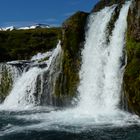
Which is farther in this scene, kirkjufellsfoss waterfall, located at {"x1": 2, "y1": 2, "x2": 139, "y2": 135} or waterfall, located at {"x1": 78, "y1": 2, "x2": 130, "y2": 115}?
waterfall, located at {"x1": 78, "y1": 2, "x2": 130, "y2": 115}

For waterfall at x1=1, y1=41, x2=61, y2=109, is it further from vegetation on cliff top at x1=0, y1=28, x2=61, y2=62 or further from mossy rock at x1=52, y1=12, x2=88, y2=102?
vegetation on cliff top at x1=0, y1=28, x2=61, y2=62

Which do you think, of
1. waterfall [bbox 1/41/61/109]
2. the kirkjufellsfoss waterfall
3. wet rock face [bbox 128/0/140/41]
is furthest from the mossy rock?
wet rock face [bbox 128/0/140/41]

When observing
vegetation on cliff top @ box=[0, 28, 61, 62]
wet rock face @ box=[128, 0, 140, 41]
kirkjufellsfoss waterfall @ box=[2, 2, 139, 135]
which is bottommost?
kirkjufellsfoss waterfall @ box=[2, 2, 139, 135]

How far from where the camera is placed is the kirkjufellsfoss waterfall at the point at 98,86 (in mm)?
31484

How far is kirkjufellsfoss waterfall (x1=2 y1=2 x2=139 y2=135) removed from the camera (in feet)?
103

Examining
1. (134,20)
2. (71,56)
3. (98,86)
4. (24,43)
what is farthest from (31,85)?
(24,43)

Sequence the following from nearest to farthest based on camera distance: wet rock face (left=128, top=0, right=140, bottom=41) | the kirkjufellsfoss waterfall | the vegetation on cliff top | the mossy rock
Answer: the kirkjufellsfoss waterfall, wet rock face (left=128, top=0, right=140, bottom=41), the mossy rock, the vegetation on cliff top

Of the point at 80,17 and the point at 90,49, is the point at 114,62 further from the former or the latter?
the point at 80,17

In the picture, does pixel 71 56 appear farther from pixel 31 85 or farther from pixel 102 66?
pixel 31 85

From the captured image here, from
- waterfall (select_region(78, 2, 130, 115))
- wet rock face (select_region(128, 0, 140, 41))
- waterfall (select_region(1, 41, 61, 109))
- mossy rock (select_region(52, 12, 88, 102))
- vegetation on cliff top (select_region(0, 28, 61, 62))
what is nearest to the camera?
wet rock face (select_region(128, 0, 140, 41))

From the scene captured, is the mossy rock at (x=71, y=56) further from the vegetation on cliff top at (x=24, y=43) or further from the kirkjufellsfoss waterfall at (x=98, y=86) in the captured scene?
the vegetation on cliff top at (x=24, y=43)

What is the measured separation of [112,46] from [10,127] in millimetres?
11676

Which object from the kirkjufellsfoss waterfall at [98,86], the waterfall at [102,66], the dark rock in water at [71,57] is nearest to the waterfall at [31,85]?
the kirkjufellsfoss waterfall at [98,86]

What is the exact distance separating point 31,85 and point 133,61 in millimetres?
14784
